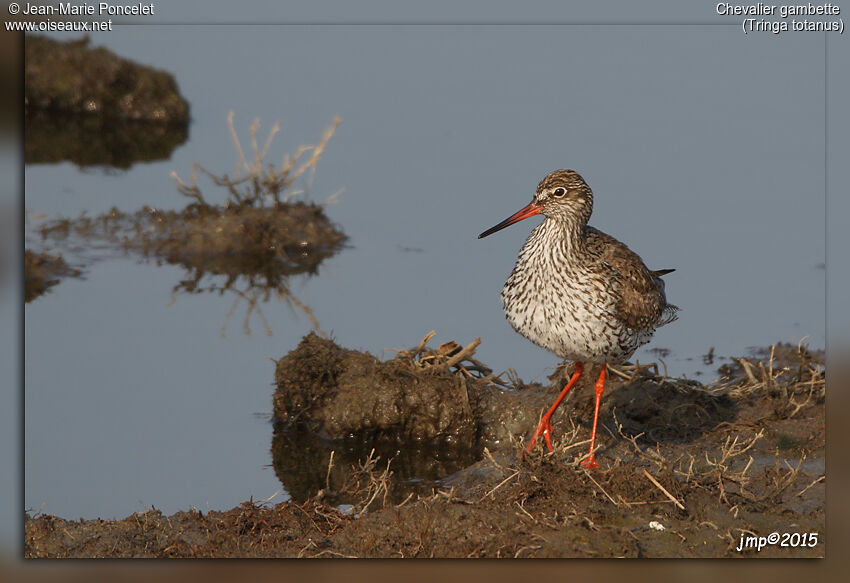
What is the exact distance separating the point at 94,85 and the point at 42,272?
698 cm

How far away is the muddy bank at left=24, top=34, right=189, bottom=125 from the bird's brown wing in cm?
1135

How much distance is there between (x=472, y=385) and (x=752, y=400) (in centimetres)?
243

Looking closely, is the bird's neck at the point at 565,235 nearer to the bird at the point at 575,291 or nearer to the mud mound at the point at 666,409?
the bird at the point at 575,291

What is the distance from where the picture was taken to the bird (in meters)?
7.69

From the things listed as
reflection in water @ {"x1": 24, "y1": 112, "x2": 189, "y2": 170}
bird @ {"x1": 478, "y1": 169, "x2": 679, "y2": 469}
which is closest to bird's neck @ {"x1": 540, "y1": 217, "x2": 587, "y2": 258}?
bird @ {"x1": 478, "y1": 169, "x2": 679, "y2": 469}

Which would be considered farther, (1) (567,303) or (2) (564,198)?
(2) (564,198)

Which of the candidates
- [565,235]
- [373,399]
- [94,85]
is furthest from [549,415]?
[94,85]

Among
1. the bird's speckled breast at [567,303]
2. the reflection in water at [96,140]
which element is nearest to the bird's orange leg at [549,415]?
the bird's speckled breast at [567,303]

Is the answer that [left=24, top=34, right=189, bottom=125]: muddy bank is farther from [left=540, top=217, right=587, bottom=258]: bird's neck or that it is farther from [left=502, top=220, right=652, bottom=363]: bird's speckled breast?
[left=502, top=220, right=652, bottom=363]: bird's speckled breast

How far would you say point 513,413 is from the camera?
9000 mm

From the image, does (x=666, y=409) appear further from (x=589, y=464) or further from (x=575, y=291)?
(x=589, y=464)

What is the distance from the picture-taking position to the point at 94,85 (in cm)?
1778

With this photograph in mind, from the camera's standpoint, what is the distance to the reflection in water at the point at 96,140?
16.1 meters

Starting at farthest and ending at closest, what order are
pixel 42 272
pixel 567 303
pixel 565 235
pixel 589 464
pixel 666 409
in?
pixel 42 272 < pixel 666 409 < pixel 565 235 < pixel 567 303 < pixel 589 464
